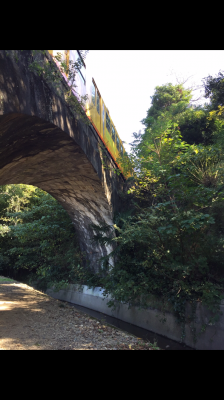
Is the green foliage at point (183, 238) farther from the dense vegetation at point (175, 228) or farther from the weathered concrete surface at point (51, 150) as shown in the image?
the weathered concrete surface at point (51, 150)

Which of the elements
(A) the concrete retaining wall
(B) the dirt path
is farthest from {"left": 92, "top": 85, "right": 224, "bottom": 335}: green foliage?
(B) the dirt path

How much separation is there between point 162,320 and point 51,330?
253 centimetres

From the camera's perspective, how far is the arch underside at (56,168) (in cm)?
389

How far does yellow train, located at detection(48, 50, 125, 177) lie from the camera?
4.87 meters

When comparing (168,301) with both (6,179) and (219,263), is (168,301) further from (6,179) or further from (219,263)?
(6,179)

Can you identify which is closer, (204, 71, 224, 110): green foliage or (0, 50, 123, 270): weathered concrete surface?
(0, 50, 123, 270): weathered concrete surface

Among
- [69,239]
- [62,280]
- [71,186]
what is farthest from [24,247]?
[71,186]

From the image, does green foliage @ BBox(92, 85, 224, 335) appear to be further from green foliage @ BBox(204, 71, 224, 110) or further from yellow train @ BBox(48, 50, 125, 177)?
green foliage @ BBox(204, 71, 224, 110)

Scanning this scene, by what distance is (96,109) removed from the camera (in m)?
6.90

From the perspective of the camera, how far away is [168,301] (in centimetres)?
584

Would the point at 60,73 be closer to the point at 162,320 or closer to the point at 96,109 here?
the point at 96,109

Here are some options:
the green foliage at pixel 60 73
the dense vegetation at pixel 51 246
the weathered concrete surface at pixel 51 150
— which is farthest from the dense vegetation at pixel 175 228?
the green foliage at pixel 60 73

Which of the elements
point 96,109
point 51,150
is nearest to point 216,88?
point 96,109

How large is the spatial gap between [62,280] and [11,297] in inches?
93.8
